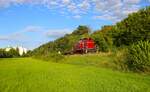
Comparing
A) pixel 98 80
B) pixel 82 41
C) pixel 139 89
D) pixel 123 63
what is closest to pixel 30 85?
pixel 98 80

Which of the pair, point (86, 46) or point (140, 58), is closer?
point (140, 58)

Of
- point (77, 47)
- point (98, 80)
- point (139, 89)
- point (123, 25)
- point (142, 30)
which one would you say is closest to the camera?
point (139, 89)

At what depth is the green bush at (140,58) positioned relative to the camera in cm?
1784

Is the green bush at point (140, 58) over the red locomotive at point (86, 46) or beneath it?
beneath

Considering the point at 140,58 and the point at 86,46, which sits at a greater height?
the point at 86,46

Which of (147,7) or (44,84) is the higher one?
(147,7)

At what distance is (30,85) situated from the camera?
1433 centimetres

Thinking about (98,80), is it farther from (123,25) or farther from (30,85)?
(123,25)

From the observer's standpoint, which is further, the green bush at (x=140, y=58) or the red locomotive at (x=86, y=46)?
the red locomotive at (x=86, y=46)

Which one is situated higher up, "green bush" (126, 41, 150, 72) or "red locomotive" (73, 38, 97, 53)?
"red locomotive" (73, 38, 97, 53)

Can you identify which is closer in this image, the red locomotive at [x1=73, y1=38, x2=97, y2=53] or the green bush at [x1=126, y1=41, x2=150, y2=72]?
the green bush at [x1=126, y1=41, x2=150, y2=72]

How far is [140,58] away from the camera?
59.8 feet

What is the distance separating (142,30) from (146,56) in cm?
1871

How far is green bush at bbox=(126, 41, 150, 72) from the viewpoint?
58.5 ft
